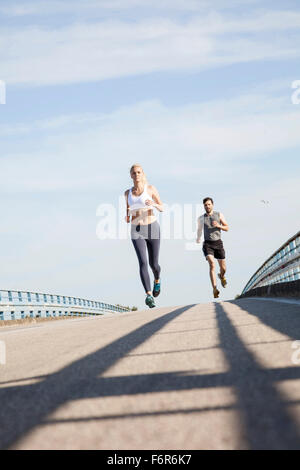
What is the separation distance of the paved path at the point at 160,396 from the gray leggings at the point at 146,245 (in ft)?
19.8

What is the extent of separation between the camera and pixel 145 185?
34.1 feet

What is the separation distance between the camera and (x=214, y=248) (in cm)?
1491

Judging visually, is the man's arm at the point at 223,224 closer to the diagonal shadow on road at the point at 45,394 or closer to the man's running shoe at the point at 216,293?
the man's running shoe at the point at 216,293

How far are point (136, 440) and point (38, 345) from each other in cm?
394

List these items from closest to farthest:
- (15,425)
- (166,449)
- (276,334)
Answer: (166,449), (15,425), (276,334)

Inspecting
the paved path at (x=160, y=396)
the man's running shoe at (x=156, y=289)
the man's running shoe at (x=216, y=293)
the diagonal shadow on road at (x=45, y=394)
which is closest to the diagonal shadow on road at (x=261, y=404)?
the paved path at (x=160, y=396)

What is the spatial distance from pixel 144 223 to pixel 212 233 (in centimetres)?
402

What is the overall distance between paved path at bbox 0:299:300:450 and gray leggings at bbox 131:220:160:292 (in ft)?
19.8

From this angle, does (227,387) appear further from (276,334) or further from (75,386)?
(276,334)

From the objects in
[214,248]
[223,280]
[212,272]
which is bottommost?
[223,280]

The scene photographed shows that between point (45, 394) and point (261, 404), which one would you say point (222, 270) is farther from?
point (261, 404)

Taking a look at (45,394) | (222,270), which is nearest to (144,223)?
(222,270)

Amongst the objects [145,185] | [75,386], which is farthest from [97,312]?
[75,386]

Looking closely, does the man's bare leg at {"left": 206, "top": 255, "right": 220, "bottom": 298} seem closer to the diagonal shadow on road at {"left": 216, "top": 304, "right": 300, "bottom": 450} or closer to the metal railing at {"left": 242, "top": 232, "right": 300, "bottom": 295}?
the metal railing at {"left": 242, "top": 232, "right": 300, "bottom": 295}
